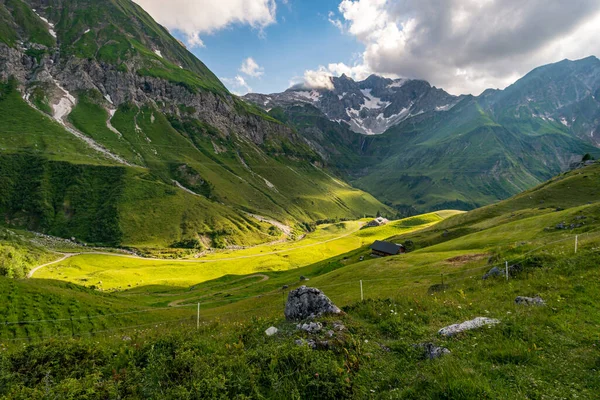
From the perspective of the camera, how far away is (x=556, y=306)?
15.2 metres

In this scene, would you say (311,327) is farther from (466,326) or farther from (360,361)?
(466,326)

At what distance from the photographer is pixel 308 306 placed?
17.9 metres

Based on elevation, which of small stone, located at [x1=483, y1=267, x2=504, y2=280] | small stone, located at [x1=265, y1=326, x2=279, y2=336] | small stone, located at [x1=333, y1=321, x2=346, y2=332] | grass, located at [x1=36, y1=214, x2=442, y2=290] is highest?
small stone, located at [x1=333, y1=321, x2=346, y2=332]

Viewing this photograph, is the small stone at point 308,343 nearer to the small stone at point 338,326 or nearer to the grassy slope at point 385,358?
the grassy slope at point 385,358

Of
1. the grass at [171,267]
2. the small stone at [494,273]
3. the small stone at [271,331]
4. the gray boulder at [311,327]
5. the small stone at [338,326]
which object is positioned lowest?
the grass at [171,267]

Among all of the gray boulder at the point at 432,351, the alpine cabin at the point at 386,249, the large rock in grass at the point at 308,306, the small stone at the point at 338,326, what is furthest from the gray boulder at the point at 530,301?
the alpine cabin at the point at 386,249

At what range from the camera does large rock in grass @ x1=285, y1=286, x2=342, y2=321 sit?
57.5ft

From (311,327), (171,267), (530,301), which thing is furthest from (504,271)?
(171,267)

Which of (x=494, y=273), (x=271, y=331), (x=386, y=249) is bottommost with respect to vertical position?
(x=386, y=249)

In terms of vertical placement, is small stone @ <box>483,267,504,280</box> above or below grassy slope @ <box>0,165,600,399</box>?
below

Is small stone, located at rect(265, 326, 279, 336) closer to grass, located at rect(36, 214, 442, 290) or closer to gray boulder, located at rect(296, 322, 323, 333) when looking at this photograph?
gray boulder, located at rect(296, 322, 323, 333)

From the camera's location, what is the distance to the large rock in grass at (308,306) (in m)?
17.5

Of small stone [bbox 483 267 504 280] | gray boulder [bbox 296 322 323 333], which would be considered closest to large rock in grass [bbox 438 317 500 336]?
gray boulder [bbox 296 322 323 333]

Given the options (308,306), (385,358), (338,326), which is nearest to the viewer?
(385,358)
